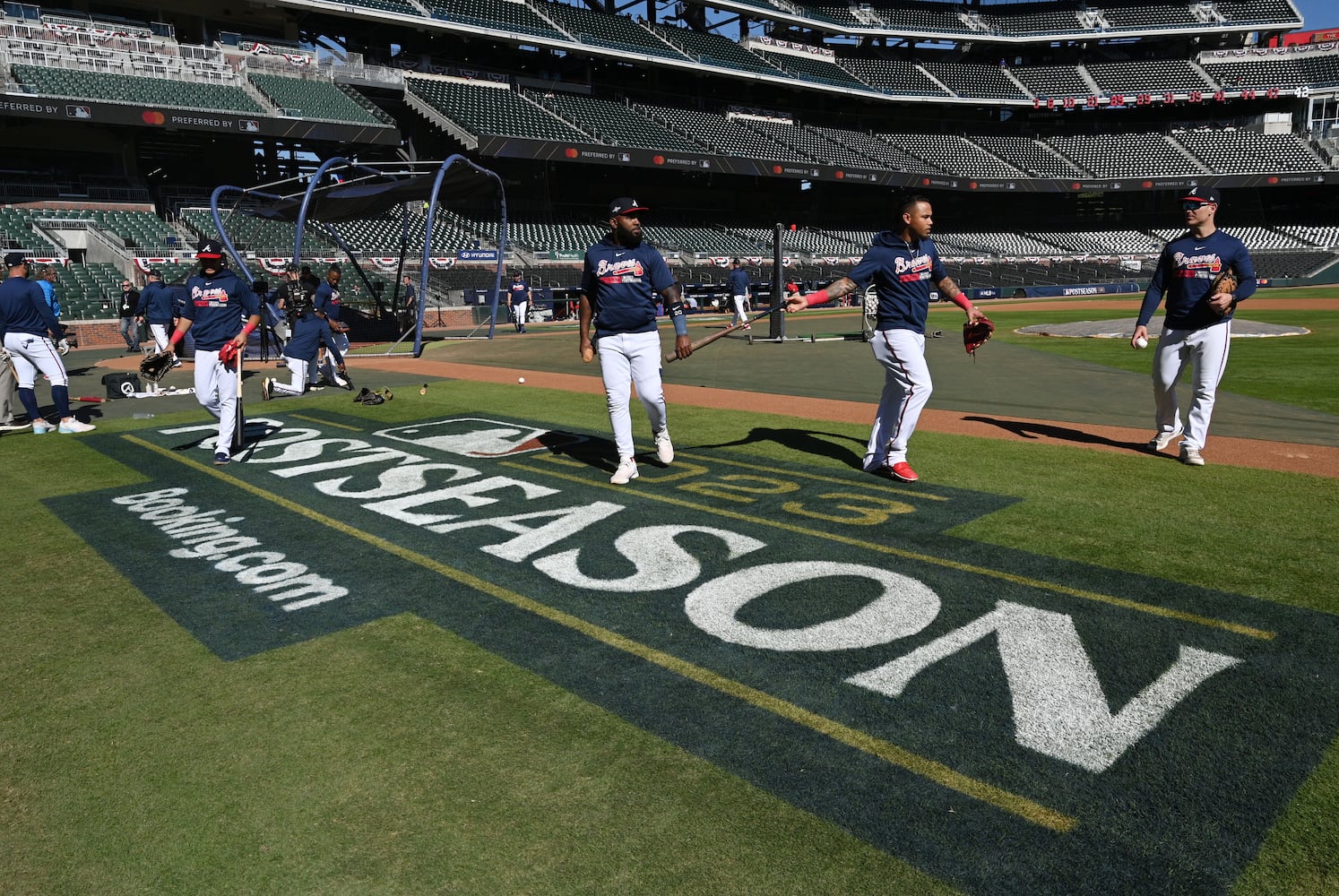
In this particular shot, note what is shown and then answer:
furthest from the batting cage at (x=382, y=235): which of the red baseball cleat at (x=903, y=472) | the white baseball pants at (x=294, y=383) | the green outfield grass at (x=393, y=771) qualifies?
the green outfield grass at (x=393, y=771)

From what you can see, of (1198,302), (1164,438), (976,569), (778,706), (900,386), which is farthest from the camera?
(1164,438)

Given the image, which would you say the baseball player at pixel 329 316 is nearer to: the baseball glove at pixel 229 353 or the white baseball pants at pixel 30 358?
the white baseball pants at pixel 30 358

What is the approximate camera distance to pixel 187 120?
31172 millimetres

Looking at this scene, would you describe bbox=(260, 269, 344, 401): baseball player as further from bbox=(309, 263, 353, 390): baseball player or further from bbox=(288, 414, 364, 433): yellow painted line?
bbox=(288, 414, 364, 433): yellow painted line

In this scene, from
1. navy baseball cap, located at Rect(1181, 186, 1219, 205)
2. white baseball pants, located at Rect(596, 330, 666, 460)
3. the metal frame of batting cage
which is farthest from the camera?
the metal frame of batting cage

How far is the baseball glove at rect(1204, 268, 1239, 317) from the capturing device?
689 centimetres

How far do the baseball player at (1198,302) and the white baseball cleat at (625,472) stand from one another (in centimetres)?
441

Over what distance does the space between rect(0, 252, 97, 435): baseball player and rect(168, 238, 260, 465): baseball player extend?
266 centimetres

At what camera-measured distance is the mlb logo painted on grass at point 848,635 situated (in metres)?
2.71

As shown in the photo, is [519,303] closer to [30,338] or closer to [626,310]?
[30,338]

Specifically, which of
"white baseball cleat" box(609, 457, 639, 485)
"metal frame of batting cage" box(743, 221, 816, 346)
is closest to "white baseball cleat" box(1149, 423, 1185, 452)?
"white baseball cleat" box(609, 457, 639, 485)

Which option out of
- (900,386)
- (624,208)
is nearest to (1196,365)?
(900,386)

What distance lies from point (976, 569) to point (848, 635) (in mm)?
1183

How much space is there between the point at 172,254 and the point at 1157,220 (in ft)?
196
